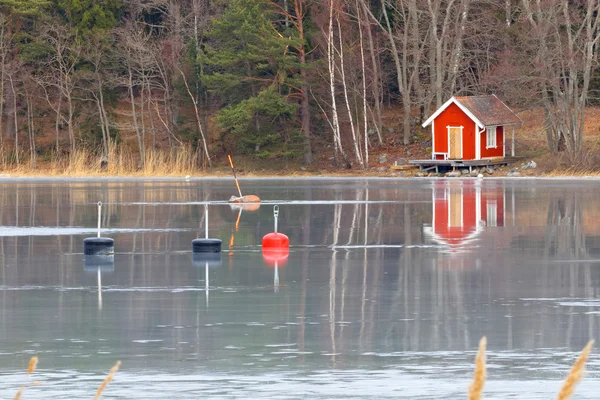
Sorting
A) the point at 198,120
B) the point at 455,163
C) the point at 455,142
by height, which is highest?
the point at 198,120

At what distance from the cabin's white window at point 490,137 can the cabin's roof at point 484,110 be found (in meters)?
0.30

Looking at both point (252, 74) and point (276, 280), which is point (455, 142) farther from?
point (276, 280)

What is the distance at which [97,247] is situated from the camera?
19438 mm

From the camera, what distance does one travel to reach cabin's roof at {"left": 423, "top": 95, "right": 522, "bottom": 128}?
Result: 174 feet

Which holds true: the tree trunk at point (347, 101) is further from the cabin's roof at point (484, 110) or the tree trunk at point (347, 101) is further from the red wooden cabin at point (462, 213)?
the red wooden cabin at point (462, 213)

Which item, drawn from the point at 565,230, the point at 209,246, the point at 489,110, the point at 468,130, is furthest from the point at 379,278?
the point at 489,110

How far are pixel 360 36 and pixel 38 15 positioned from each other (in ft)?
59.9

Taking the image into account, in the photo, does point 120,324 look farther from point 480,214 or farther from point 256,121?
point 256,121

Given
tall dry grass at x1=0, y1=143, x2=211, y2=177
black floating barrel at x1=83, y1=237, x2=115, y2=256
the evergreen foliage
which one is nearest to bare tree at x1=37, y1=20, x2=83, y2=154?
tall dry grass at x1=0, y1=143, x2=211, y2=177

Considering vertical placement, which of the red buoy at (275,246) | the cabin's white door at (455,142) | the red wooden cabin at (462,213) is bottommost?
the red buoy at (275,246)

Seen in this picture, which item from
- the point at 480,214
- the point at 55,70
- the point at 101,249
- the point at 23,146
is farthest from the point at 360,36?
the point at 101,249

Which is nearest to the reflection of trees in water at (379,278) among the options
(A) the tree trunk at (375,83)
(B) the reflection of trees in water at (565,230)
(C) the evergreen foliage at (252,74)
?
(B) the reflection of trees in water at (565,230)

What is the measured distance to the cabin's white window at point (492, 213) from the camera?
26050 mm

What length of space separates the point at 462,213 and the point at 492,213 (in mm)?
778
